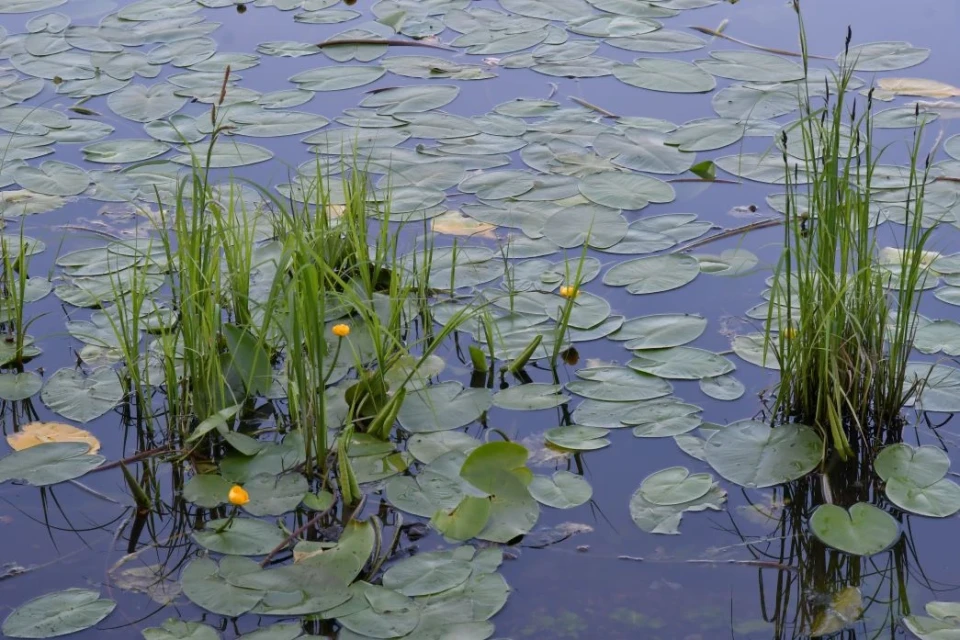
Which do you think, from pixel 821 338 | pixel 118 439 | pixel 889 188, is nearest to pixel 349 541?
pixel 118 439

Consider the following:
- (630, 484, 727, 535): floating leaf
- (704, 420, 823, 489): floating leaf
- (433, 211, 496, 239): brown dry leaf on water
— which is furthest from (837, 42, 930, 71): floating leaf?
(630, 484, 727, 535): floating leaf

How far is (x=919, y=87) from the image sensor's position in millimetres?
3801

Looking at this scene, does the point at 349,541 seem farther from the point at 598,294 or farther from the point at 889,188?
the point at 889,188

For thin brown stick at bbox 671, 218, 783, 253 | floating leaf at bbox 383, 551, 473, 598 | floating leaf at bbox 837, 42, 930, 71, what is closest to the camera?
floating leaf at bbox 383, 551, 473, 598

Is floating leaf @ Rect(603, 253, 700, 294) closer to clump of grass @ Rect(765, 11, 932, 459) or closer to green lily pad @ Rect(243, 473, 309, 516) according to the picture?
clump of grass @ Rect(765, 11, 932, 459)

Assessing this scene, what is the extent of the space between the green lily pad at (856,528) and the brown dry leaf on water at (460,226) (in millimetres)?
1369

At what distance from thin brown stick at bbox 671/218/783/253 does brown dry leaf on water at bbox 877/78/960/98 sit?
102 cm

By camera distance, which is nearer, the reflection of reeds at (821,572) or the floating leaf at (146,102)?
the reflection of reeds at (821,572)

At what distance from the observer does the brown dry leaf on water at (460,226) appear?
3.10 meters

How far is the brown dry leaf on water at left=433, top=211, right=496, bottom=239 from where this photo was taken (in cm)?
310

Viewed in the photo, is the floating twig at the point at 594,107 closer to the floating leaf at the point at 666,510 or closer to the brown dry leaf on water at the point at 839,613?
the floating leaf at the point at 666,510

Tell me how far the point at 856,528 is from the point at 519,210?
4.88 ft

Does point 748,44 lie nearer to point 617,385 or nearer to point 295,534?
point 617,385

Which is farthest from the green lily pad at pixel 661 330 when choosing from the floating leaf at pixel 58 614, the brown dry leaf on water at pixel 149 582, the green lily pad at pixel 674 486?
the floating leaf at pixel 58 614
